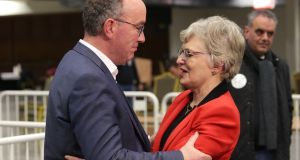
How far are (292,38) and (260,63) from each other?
13411 millimetres

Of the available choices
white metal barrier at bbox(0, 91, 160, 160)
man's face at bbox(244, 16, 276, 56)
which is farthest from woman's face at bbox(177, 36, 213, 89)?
man's face at bbox(244, 16, 276, 56)

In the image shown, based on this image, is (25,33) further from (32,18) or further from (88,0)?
(88,0)

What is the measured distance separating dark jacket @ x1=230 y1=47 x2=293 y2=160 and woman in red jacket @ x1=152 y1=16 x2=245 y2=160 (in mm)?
1039

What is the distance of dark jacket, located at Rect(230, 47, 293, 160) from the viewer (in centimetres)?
323

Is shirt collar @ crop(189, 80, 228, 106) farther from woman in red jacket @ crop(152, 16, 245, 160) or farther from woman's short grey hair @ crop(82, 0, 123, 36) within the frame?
woman's short grey hair @ crop(82, 0, 123, 36)

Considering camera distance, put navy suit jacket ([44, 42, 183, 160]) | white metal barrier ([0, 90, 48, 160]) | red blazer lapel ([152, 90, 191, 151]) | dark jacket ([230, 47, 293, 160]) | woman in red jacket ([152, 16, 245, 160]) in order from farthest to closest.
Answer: dark jacket ([230, 47, 293, 160]) → white metal barrier ([0, 90, 48, 160]) → red blazer lapel ([152, 90, 191, 151]) → woman in red jacket ([152, 16, 245, 160]) → navy suit jacket ([44, 42, 183, 160])

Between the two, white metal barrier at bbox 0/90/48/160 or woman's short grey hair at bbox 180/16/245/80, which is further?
white metal barrier at bbox 0/90/48/160

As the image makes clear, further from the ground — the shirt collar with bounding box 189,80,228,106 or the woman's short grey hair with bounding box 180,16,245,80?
the woman's short grey hair with bounding box 180,16,245,80

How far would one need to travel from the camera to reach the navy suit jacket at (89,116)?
66.1 inches

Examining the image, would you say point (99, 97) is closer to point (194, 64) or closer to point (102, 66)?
point (102, 66)

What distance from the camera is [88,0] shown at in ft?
5.95

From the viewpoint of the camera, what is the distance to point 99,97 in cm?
169

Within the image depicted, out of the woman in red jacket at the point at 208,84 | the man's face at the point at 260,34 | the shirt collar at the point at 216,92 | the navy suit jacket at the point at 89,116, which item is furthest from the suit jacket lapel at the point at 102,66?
the man's face at the point at 260,34

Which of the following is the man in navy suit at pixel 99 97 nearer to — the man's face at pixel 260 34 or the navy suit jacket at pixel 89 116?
the navy suit jacket at pixel 89 116
